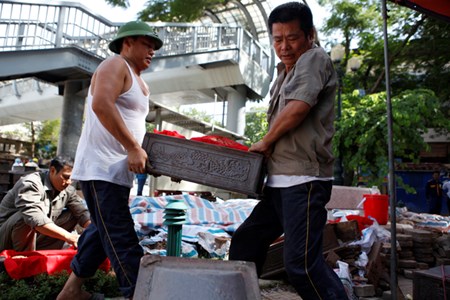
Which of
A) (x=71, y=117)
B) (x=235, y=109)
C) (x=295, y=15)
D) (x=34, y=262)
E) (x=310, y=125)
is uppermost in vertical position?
(x=235, y=109)

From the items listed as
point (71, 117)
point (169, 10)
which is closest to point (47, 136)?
point (169, 10)

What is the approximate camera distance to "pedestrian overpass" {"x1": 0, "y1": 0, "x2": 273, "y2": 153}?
9320 mm

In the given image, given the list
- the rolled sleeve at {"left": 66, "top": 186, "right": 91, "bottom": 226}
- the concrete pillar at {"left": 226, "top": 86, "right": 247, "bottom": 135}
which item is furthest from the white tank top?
the concrete pillar at {"left": 226, "top": 86, "right": 247, "bottom": 135}

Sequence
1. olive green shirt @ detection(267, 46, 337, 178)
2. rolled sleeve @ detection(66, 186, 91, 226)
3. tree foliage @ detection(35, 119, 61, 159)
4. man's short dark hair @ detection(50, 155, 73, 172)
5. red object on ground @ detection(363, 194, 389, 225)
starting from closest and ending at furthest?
1. olive green shirt @ detection(267, 46, 337, 178)
2. man's short dark hair @ detection(50, 155, 73, 172)
3. rolled sleeve @ detection(66, 186, 91, 226)
4. red object on ground @ detection(363, 194, 389, 225)
5. tree foliage @ detection(35, 119, 61, 159)

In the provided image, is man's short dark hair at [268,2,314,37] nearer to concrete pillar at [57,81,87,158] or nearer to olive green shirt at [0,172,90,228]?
olive green shirt at [0,172,90,228]

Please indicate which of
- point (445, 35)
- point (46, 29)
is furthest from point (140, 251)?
point (445, 35)

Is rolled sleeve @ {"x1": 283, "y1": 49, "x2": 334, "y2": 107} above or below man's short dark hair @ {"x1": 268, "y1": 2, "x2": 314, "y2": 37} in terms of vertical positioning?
below

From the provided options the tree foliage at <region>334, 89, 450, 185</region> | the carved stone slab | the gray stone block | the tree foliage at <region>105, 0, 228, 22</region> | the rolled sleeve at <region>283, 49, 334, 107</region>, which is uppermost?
the tree foliage at <region>105, 0, 228, 22</region>

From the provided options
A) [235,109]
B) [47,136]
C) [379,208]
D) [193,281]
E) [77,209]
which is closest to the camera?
[193,281]

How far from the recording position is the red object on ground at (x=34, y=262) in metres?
3.07

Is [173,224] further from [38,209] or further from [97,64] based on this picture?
[97,64]

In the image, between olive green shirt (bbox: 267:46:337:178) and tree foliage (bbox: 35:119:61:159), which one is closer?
olive green shirt (bbox: 267:46:337:178)

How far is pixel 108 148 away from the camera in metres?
2.38

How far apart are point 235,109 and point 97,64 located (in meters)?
8.03
